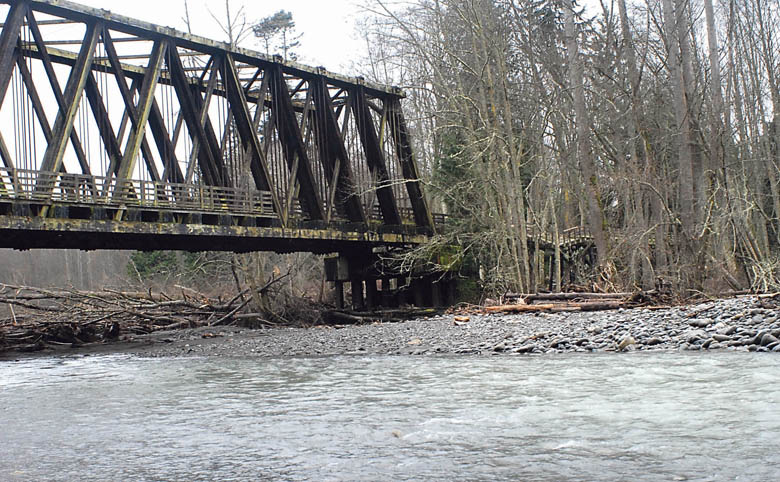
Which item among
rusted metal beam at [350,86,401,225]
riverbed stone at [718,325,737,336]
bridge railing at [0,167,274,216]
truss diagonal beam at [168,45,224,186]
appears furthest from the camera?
rusted metal beam at [350,86,401,225]

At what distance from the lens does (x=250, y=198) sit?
19.4m

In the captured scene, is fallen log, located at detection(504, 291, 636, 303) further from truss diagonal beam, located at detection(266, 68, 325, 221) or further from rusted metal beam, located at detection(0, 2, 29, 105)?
rusted metal beam, located at detection(0, 2, 29, 105)

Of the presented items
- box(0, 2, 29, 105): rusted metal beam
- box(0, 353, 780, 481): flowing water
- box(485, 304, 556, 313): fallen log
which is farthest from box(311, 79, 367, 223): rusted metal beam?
box(0, 353, 780, 481): flowing water

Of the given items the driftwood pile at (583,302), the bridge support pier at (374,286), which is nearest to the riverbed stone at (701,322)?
the driftwood pile at (583,302)

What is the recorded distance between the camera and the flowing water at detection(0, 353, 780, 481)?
4.46 metres

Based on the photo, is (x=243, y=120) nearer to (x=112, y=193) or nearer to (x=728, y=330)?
(x=112, y=193)

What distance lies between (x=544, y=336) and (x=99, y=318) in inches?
451

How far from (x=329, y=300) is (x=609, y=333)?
22.3m

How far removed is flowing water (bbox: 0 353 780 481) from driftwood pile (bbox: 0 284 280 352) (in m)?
8.57

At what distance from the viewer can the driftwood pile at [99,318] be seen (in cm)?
1738

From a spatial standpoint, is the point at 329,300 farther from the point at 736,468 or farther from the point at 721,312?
the point at 736,468

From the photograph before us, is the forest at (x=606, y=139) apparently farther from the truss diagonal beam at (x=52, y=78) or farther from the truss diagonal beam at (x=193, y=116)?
the truss diagonal beam at (x=52, y=78)

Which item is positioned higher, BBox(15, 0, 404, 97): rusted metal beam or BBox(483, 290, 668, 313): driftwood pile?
BBox(15, 0, 404, 97): rusted metal beam

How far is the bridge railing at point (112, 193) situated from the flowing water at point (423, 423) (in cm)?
605
